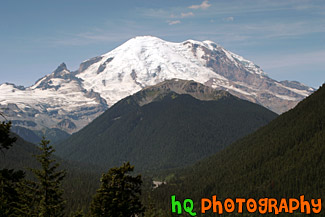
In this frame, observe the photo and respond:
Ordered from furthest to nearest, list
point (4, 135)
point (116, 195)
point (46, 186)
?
point (46, 186), point (116, 195), point (4, 135)

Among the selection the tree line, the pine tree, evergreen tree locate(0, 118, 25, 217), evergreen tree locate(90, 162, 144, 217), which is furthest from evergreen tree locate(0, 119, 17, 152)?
evergreen tree locate(90, 162, 144, 217)

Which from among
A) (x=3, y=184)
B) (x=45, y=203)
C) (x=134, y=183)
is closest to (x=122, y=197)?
(x=134, y=183)

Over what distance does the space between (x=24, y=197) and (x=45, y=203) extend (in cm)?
217

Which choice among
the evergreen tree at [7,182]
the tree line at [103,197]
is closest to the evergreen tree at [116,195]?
the tree line at [103,197]

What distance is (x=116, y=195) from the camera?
139ft

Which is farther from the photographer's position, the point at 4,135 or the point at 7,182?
the point at 7,182

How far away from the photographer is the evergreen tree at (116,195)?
42.4m

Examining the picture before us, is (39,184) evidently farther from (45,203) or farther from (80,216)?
(80,216)

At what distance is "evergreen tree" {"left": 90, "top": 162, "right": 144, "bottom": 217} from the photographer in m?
42.4

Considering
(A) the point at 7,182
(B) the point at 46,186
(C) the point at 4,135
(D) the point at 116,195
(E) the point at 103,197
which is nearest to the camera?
(C) the point at 4,135

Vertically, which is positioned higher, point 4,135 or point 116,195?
point 4,135

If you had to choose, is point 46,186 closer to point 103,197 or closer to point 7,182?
point 7,182

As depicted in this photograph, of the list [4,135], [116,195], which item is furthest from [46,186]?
[4,135]

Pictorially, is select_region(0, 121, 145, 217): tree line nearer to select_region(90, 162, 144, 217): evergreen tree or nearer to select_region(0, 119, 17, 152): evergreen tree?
select_region(90, 162, 144, 217): evergreen tree
